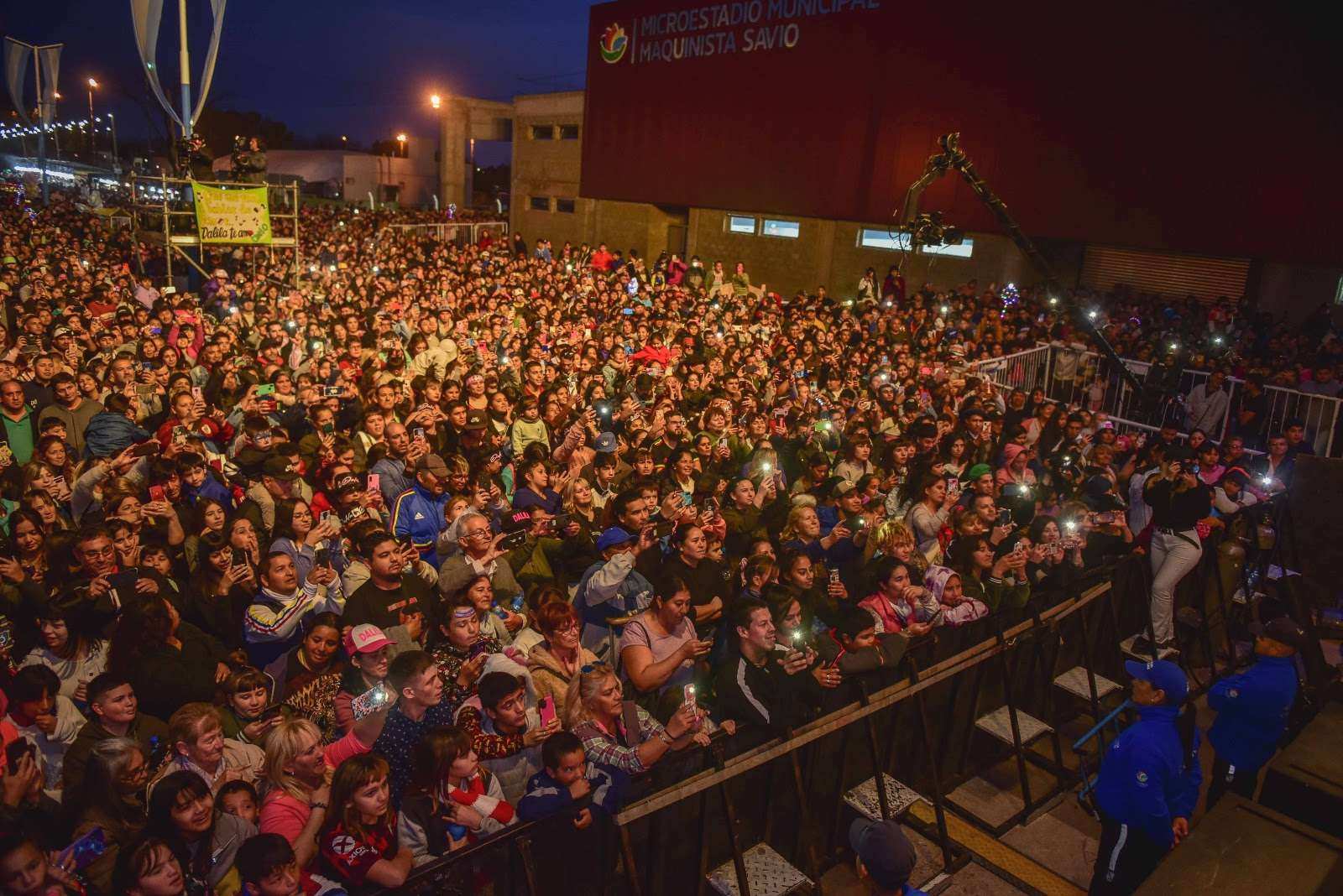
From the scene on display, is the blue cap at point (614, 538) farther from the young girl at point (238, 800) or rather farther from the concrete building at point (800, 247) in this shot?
the concrete building at point (800, 247)

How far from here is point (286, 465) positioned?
5891mm

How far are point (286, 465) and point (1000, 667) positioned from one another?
533 centimetres

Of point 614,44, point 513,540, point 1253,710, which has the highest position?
point 614,44

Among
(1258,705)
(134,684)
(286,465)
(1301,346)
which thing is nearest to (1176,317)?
(1301,346)

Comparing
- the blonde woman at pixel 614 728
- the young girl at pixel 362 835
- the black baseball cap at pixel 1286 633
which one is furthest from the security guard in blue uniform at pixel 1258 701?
the young girl at pixel 362 835

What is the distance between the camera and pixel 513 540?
5523mm

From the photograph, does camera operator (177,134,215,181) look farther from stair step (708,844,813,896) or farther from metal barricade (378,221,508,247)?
stair step (708,844,813,896)

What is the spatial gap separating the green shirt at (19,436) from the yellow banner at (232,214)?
8.28 m

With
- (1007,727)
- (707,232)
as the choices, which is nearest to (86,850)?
(1007,727)

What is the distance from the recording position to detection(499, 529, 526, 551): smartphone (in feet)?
18.0

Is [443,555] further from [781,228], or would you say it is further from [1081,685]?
[781,228]

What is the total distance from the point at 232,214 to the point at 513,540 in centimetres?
1215

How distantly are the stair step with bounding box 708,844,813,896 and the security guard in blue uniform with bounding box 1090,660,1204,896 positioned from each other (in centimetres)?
160

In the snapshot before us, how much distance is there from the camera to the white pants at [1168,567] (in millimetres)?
6836
